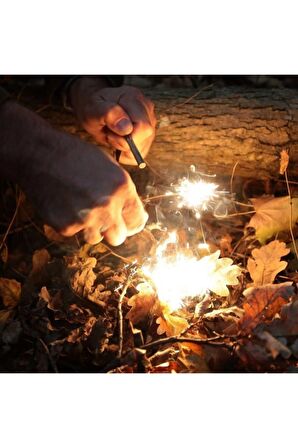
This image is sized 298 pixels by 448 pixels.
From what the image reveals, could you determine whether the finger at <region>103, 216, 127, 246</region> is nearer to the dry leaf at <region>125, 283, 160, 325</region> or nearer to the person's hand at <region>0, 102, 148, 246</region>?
the person's hand at <region>0, 102, 148, 246</region>

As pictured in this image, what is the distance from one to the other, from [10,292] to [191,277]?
0.86 m

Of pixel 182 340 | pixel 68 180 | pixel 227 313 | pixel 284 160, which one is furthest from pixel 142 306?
pixel 284 160

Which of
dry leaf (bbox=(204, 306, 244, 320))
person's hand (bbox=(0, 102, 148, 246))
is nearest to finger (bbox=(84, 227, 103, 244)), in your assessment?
person's hand (bbox=(0, 102, 148, 246))

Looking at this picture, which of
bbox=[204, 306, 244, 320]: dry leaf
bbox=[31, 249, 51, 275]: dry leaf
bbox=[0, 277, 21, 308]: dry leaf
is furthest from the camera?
bbox=[31, 249, 51, 275]: dry leaf

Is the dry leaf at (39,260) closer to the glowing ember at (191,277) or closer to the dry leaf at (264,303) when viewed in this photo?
the glowing ember at (191,277)

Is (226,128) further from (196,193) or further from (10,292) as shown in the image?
(10,292)

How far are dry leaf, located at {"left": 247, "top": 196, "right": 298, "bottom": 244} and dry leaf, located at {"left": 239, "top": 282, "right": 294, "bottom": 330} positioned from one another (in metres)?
0.53

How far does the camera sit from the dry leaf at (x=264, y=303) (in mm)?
1740

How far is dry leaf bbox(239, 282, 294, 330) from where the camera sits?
1740 millimetres

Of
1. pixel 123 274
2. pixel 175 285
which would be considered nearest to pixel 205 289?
pixel 175 285

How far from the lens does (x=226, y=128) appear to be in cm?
235

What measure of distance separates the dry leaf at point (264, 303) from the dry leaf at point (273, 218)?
0.53 metres
